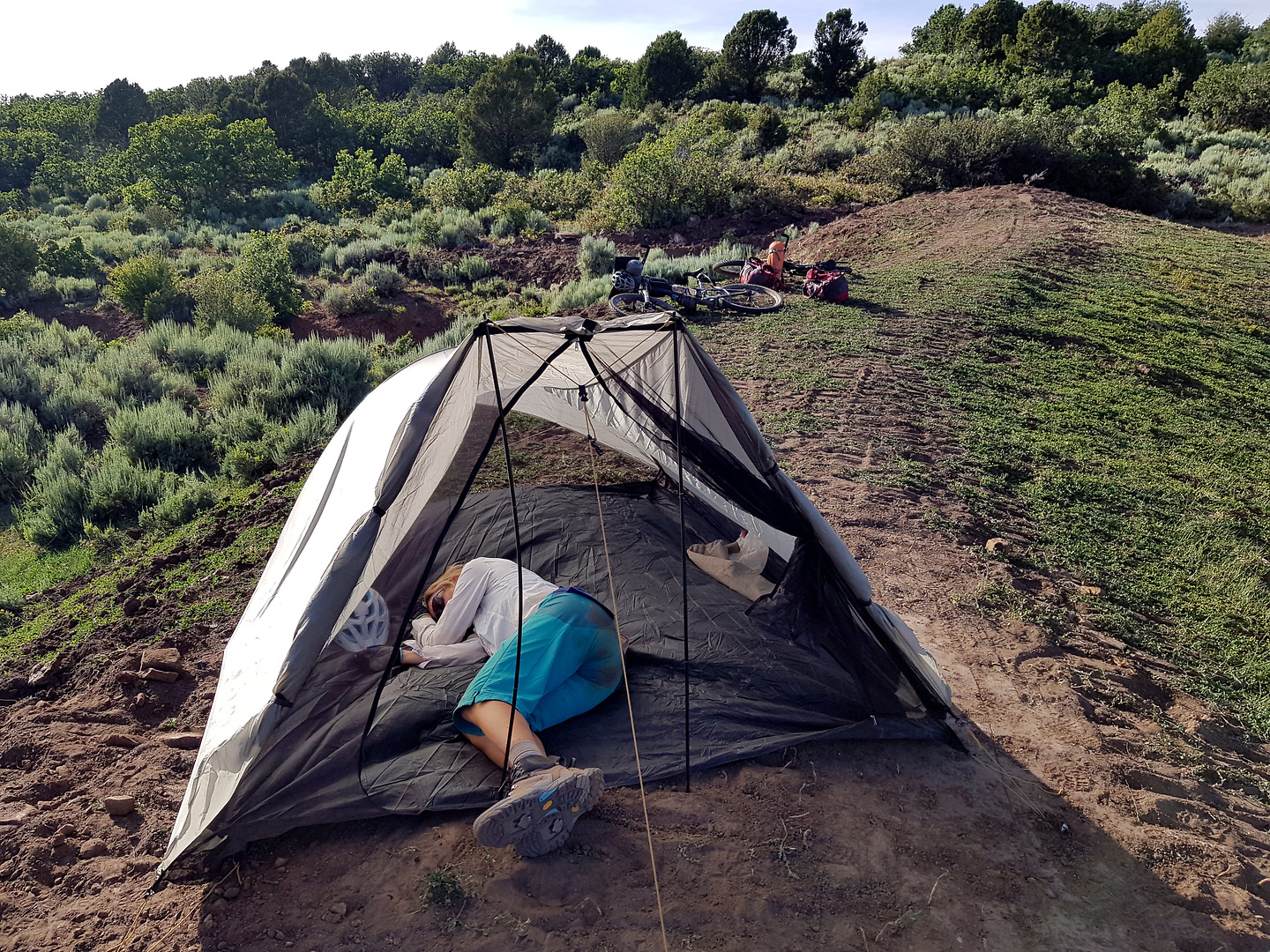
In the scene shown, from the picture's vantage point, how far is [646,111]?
34.7m

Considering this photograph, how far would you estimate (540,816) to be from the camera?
292cm

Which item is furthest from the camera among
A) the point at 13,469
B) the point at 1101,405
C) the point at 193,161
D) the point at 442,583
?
the point at 193,161

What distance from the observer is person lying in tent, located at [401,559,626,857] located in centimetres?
295

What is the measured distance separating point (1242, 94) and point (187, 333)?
98.7 ft

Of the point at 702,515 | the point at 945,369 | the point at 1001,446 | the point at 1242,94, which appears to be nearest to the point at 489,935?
the point at 702,515

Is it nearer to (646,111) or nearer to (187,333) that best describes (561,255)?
(187,333)

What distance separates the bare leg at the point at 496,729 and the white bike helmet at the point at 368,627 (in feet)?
2.05

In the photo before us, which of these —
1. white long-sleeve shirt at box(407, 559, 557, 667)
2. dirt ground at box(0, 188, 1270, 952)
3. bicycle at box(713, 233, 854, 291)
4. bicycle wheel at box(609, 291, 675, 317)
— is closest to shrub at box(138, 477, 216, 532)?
dirt ground at box(0, 188, 1270, 952)

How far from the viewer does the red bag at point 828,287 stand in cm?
→ 1133

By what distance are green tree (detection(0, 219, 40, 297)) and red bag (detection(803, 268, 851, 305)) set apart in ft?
54.9

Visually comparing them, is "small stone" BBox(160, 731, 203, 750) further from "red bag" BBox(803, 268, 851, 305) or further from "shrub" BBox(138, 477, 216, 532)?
"red bag" BBox(803, 268, 851, 305)

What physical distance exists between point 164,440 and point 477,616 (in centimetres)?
611

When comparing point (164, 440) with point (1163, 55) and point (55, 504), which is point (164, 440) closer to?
point (55, 504)

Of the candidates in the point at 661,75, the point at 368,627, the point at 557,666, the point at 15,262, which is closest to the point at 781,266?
the point at 557,666
